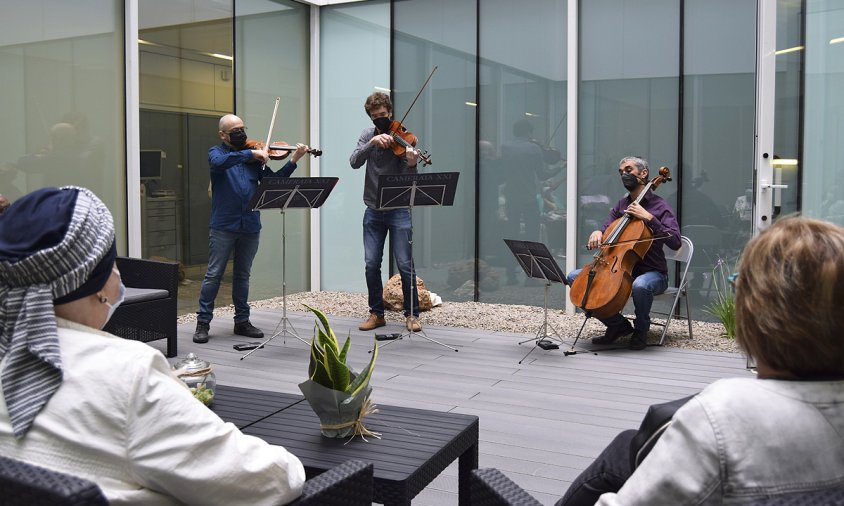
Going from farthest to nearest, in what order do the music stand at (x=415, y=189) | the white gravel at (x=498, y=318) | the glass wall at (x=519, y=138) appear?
the glass wall at (x=519, y=138), the white gravel at (x=498, y=318), the music stand at (x=415, y=189)

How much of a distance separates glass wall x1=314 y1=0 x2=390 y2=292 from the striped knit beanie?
7.05 m

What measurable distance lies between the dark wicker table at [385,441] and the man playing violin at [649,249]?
3.24m

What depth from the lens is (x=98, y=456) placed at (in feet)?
4.34

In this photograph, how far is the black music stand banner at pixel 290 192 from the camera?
5.47 m

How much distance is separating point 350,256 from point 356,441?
623 centimetres

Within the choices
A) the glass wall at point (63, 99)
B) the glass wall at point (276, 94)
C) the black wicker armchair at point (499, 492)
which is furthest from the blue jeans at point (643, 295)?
the black wicker armchair at point (499, 492)

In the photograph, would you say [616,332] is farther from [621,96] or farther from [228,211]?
[228,211]

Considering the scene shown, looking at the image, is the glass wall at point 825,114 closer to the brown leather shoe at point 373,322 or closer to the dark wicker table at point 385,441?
the brown leather shoe at point 373,322

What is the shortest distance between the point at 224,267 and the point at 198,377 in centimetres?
353

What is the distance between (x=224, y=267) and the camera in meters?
6.04

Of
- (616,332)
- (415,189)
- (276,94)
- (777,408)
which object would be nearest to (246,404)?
(777,408)

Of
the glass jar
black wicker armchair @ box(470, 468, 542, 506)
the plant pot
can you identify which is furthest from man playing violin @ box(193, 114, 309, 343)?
black wicker armchair @ box(470, 468, 542, 506)

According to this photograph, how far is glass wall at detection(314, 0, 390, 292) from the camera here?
828 centimetres

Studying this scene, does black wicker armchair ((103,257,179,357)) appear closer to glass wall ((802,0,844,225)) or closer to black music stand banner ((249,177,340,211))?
black music stand banner ((249,177,340,211))
